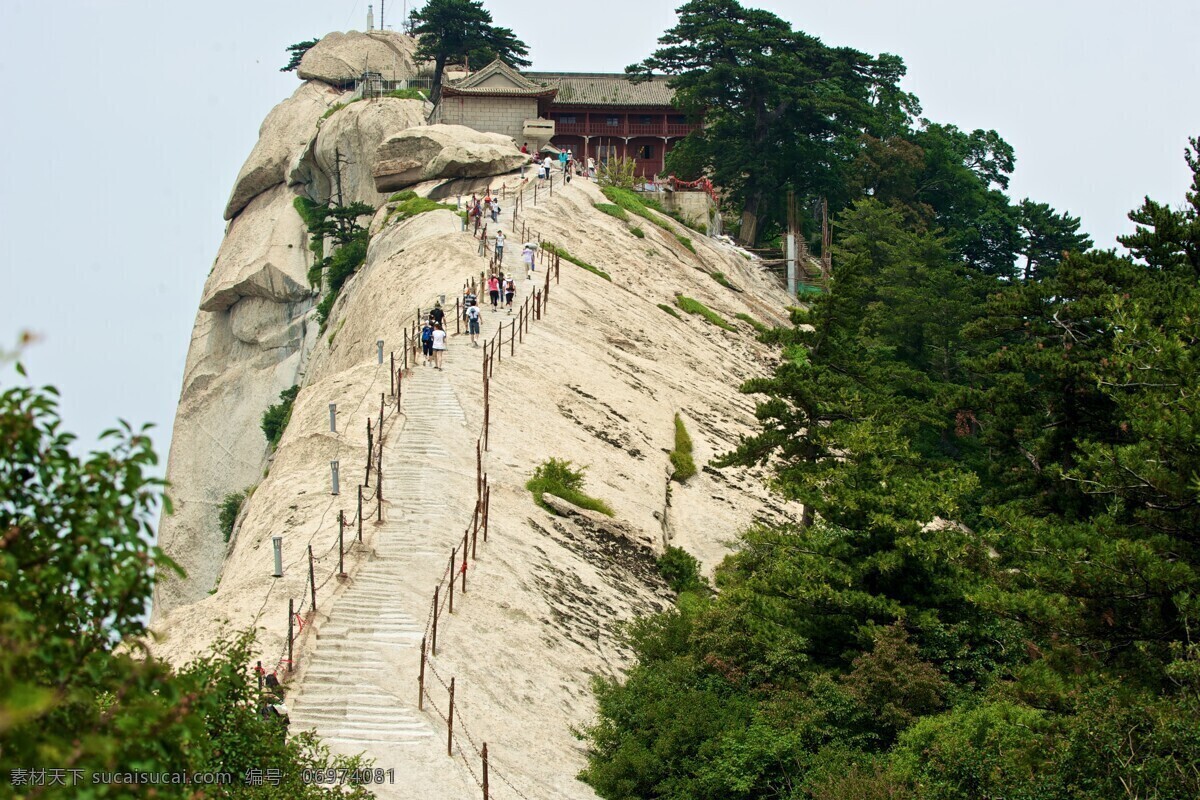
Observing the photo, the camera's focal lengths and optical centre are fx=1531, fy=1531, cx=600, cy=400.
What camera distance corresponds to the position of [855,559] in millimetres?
26297

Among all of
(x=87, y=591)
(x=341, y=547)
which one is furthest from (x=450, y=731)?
(x=87, y=591)

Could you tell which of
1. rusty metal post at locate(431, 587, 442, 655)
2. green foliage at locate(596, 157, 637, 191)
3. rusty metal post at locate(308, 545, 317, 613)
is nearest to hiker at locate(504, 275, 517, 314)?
rusty metal post at locate(308, 545, 317, 613)

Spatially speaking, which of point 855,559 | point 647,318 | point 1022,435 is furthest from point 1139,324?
point 647,318

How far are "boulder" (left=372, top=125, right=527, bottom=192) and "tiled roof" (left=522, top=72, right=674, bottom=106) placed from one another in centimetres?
1418

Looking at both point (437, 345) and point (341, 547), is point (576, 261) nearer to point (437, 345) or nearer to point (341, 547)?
point (437, 345)

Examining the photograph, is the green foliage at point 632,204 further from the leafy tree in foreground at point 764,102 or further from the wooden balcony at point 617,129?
the wooden balcony at point 617,129

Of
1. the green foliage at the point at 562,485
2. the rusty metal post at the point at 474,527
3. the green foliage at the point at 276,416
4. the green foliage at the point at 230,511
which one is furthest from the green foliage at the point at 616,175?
the rusty metal post at the point at 474,527

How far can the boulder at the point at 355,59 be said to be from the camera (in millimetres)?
87125

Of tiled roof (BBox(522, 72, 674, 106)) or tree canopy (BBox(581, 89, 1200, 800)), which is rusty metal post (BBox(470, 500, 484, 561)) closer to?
tree canopy (BBox(581, 89, 1200, 800))

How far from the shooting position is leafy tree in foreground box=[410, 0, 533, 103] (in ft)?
259

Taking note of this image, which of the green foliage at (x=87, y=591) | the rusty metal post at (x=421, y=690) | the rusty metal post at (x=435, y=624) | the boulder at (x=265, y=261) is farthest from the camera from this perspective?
the boulder at (x=265, y=261)

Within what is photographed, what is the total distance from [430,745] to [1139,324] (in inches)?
462

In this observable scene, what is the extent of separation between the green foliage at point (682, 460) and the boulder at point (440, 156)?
2933cm

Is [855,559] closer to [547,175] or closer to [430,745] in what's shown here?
[430,745]
